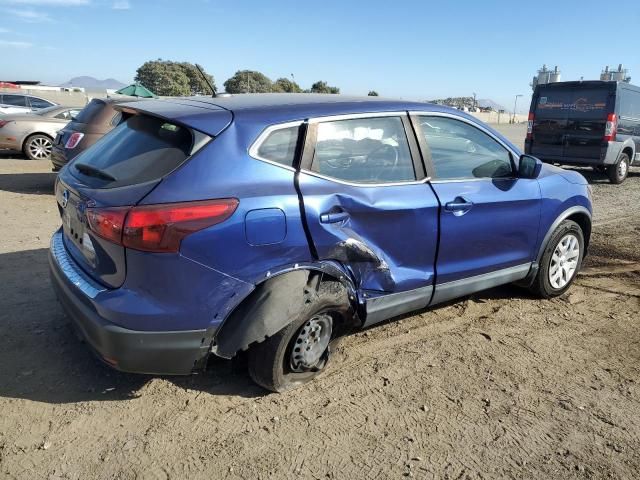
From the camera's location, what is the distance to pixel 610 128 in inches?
444

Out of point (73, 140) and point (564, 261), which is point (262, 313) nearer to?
point (564, 261)

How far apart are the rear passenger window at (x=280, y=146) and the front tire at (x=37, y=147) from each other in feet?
36.5

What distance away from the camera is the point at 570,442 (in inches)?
110

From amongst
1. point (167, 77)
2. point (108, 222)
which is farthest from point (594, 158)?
point (167, 77)

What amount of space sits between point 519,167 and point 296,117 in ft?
6.67

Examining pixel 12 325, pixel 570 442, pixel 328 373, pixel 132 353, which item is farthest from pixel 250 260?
pixel 12 325

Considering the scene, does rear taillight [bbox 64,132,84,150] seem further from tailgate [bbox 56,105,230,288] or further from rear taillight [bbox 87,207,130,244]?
rear taillight [bbox 87,207,130,244]

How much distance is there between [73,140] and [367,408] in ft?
22.5

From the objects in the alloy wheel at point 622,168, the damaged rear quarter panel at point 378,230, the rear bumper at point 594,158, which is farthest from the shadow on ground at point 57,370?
the alloy wheel at point 622,168

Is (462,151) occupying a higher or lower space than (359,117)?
lower

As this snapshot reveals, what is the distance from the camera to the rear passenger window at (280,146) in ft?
9.50

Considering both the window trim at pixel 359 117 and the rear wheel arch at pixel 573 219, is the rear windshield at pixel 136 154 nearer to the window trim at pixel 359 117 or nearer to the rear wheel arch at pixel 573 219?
the window trim at pixel 359 117

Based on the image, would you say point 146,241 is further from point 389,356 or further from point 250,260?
point 389,356

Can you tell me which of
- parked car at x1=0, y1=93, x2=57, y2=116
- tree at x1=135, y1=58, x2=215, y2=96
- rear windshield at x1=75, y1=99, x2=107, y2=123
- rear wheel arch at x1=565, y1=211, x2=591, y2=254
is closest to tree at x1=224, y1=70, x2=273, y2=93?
tree at x1=135, y1=58, x2=215, y2=96
